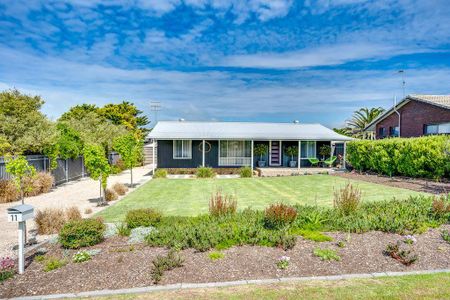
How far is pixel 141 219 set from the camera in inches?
285

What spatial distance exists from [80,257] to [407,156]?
16593 millimetres

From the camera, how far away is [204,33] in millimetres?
17531

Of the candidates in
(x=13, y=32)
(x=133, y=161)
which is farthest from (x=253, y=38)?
(x=13, y=32)

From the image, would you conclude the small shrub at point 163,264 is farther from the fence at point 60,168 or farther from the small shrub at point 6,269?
the fence at point 60,168

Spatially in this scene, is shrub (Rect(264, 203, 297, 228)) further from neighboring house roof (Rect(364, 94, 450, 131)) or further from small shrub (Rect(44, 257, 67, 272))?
neighboring house roof (Rect(364, 94, 450, 131))

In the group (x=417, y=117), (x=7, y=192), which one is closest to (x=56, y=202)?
(x=7, y=192)

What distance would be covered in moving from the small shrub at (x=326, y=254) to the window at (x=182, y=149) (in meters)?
18.3

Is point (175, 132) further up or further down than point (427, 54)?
further down

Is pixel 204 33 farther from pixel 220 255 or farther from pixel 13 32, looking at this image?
pixel 220 255

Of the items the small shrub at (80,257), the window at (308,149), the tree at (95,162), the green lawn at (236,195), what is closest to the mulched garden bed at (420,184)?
the green lawn at (236,195)

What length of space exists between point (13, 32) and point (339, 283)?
1538cm

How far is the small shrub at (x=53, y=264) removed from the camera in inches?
200

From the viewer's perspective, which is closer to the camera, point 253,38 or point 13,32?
point 13,32

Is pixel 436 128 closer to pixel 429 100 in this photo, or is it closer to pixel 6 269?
pixel 429 100
